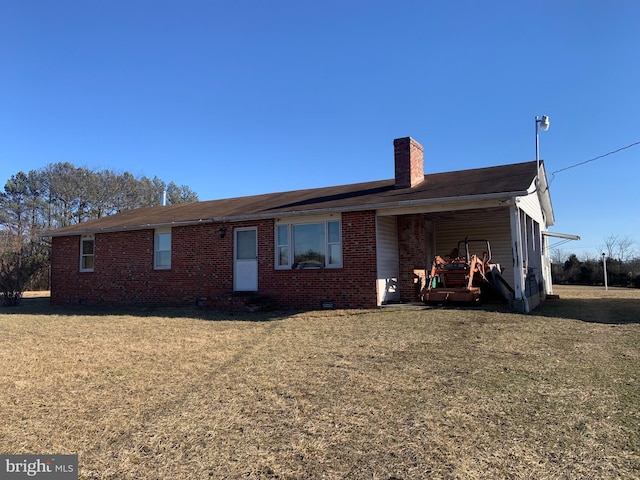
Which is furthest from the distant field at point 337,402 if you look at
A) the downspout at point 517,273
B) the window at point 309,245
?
the window at point 309,245

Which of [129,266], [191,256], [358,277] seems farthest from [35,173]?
[358,277]

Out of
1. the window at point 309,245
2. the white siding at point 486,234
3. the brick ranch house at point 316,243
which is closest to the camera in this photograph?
the brick ranch house at point 316,243

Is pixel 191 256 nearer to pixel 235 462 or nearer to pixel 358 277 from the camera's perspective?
pixel 358 277

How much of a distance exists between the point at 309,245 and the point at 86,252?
9.32 meters

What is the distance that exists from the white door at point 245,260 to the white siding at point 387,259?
3.77 m

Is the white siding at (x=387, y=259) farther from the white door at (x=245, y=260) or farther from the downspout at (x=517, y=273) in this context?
the white door at (x=245, y=260)

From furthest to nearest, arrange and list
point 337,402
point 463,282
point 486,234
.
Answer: point 486,234, point 463,282, point 337,402

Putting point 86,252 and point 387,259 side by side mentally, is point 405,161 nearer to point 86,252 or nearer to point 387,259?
point 387,259

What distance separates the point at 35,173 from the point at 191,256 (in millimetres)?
31699

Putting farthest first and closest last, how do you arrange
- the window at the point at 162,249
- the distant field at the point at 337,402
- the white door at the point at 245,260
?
the window at the point at 162,249 < the white door at the point at 245,260 < the distant field at the point at 337,402

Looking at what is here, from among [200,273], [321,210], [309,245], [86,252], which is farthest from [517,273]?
[86,252]

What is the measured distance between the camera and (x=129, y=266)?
15.6m

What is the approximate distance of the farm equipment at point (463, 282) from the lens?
1098 centimetres

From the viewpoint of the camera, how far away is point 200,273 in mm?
14234
